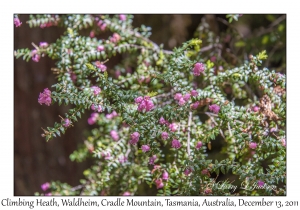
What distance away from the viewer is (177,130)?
1.30 m

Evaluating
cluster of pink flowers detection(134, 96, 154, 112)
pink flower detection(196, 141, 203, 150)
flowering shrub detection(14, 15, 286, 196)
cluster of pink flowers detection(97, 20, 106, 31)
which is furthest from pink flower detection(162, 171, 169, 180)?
cluster of pink flowers detection(97, 20, 106, 31)

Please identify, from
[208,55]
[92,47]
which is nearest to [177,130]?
[92,47]

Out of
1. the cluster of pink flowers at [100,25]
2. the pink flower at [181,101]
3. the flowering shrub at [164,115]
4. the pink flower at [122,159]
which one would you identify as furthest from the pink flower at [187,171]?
the cluster of pink flowers at [100,25]

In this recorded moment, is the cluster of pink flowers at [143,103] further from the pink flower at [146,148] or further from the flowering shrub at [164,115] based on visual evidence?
the pink flower at [146,148]

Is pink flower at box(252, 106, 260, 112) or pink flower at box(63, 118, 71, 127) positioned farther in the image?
pink flower at box(252, 106, 260, 112)

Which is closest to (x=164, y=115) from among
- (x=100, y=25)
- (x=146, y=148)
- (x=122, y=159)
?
(x=146, y=148)

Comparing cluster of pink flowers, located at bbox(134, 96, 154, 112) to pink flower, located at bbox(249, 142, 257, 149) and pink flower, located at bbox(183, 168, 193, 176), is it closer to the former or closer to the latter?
pink flower, located at bbox(183, 168, 193, 176)

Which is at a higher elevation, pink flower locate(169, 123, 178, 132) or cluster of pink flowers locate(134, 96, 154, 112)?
cluster of pink flowers locate(134, 96, 154, 112)

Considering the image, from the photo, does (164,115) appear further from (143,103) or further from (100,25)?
(100,25)

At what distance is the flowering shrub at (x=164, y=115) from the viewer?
3.84 ft

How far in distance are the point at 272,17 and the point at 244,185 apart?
4.69ft

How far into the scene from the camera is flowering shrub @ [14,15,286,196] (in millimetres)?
1170

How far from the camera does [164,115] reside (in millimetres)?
Result: 1179
